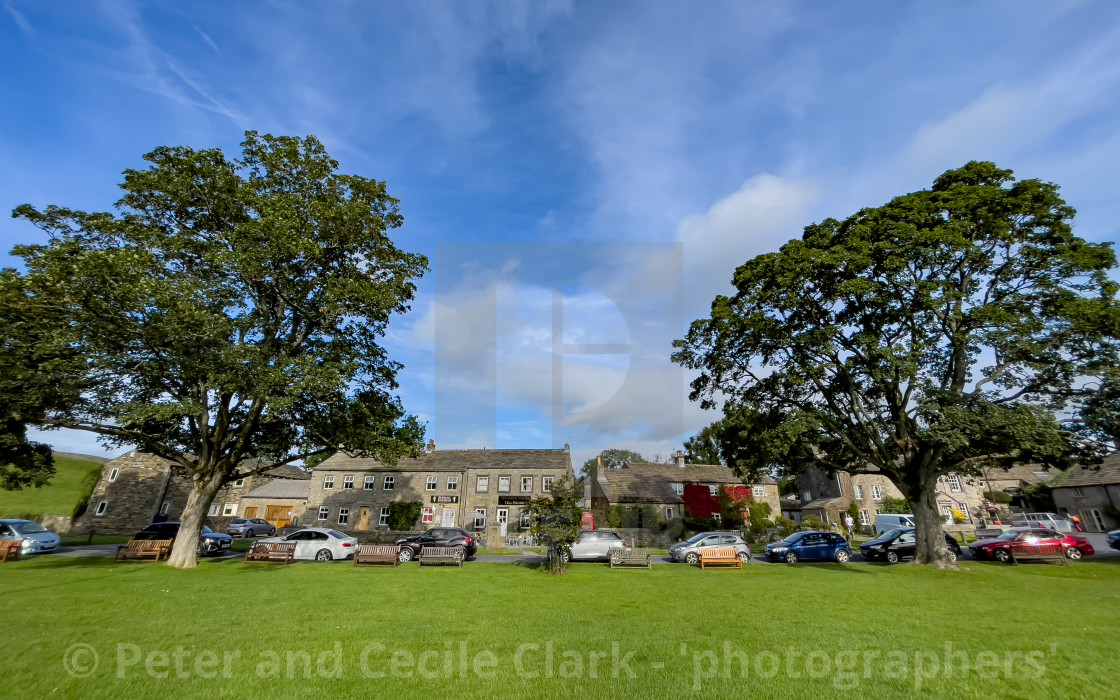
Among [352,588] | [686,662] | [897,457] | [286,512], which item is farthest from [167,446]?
[897,457]

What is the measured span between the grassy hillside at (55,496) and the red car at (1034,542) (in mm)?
61972

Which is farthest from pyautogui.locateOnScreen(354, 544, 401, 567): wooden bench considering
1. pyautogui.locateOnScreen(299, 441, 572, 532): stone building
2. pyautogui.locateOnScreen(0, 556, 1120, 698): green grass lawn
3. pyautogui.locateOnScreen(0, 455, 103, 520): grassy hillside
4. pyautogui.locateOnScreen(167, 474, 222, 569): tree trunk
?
pyautogui.locateOnScreen(0, 455, 103, 520): grassy hillside

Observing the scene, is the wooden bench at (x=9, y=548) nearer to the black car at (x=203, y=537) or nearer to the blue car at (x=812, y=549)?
the black car at (x=203, y=537)

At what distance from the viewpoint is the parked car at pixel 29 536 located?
22078mm

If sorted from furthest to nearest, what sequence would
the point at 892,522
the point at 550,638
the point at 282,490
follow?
the point at 282,490 → the point at 892,522 → the point at 550,638

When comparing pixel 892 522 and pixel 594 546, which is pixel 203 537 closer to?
pixel 594 546

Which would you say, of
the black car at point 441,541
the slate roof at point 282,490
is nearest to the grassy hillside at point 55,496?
the slate roof at point 282,490

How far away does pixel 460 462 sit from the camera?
152ft

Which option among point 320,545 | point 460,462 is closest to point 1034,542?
point 320,545

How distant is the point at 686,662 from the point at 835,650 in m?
2.60

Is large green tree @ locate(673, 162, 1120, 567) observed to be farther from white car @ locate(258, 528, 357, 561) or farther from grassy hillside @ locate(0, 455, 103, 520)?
grassy hillside @ locate(0, 455, 103, 520)

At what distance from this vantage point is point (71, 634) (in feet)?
26.5

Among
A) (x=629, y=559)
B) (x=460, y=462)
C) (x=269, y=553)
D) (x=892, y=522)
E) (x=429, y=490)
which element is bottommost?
(x=629, y=559)

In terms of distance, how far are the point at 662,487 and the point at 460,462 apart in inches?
Result: 791
